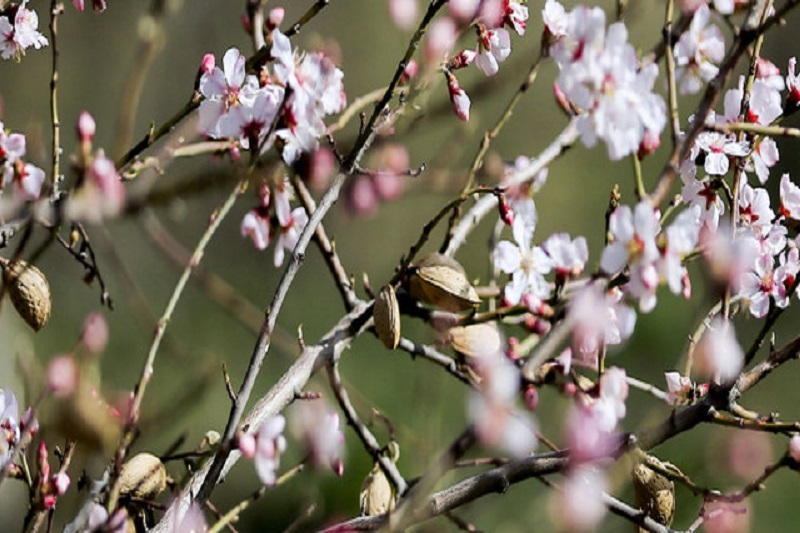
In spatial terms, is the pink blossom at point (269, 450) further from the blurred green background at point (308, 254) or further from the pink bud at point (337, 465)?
the blurred green background at point (308, 254)

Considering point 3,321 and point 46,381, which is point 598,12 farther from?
point 3,321

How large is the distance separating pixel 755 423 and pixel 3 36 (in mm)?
707

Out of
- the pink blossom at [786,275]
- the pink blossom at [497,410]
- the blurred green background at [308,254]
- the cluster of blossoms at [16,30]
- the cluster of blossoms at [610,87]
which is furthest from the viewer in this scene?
the blurred green background at [308,254]

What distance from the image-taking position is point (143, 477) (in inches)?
33.4

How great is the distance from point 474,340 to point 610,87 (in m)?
0.35

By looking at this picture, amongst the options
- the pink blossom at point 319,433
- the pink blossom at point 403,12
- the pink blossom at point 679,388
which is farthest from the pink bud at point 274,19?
the pink blossom at point 679,388

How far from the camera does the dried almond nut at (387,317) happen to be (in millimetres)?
914

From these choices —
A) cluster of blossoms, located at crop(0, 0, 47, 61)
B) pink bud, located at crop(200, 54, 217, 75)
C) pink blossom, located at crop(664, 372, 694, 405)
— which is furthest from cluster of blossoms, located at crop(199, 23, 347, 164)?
pink blossom, located at crop(664, 372, 694, 405)

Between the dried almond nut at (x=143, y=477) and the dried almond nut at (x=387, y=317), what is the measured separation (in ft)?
0.68

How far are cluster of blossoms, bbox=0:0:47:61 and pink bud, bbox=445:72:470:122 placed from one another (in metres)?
0.37

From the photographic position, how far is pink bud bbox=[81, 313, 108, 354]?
2.15 ft

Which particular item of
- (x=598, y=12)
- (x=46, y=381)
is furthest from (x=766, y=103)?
(x=46, y=381)

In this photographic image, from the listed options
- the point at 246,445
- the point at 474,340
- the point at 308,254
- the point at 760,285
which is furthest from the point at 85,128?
the point at 308,254

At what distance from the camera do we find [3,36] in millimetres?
986
